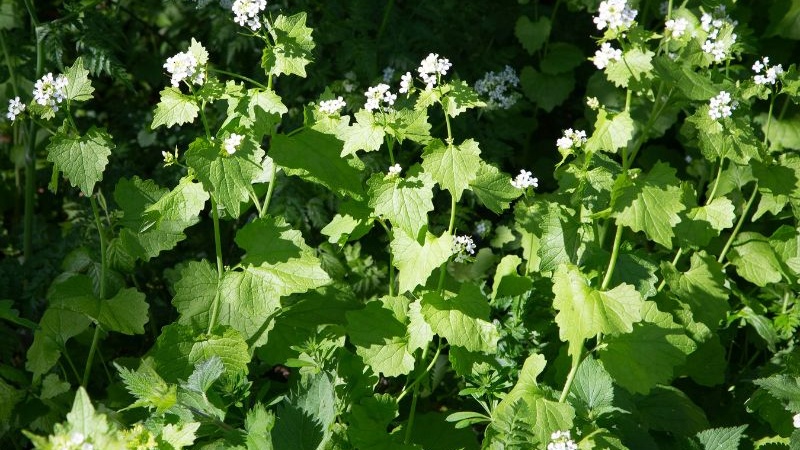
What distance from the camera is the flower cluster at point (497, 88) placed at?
3.78 meters

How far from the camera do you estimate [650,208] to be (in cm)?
260

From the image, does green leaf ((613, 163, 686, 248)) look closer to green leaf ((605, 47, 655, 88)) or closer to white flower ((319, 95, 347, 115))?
green leaf ((605, 47, 655, 88))

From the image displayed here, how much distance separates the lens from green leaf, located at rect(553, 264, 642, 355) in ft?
8.13

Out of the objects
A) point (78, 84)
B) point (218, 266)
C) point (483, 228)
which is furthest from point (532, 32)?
point (78, 84)

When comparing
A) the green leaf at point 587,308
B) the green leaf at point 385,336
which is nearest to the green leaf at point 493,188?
the green leaf at point 587,308

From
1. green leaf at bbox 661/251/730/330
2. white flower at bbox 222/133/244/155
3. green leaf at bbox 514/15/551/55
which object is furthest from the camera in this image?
green leaf at bbox 514/15/551/55

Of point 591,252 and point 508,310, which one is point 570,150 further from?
point 508,310

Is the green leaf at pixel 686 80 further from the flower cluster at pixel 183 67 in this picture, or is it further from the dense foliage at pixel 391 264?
the flower cluster at pixel 183 67

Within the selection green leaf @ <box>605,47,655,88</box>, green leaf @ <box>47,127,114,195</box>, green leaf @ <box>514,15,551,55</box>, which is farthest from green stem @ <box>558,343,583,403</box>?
green leaf @ <box>514,15,551,55</box>

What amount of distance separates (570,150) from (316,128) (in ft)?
2.51

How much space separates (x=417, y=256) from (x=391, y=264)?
1.39 feet

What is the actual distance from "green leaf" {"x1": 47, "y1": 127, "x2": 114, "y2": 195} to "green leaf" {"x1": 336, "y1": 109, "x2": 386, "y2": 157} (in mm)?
688

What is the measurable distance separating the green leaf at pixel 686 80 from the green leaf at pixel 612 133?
0.50 ft

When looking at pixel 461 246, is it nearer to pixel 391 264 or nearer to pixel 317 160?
pixel 391 264
